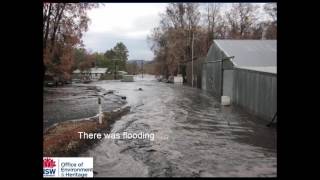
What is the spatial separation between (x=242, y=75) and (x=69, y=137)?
4.94 m

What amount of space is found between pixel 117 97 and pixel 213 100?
1733 millimetres

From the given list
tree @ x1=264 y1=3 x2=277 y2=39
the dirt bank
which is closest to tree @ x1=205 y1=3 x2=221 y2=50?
tree @ x1=264 y1=3 x2=277 y2=39

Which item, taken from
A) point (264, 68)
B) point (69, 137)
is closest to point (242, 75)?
point (264, 68)

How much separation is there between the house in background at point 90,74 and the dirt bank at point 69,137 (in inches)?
36.5

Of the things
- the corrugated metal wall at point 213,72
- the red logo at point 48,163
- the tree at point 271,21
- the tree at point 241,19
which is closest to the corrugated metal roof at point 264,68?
the corrugated metal wall at point 213,72

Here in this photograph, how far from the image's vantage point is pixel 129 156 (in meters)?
5.42

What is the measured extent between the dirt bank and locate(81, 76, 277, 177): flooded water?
0.50 ft

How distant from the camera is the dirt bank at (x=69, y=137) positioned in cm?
496

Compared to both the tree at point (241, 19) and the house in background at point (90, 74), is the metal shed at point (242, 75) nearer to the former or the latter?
the tree at point (241, 19)

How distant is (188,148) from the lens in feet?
17.4

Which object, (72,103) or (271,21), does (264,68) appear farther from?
(72,103)

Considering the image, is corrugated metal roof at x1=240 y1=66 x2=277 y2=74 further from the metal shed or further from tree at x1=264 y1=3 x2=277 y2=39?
tree at x1=264 y1=3 x2=277 y2=39
